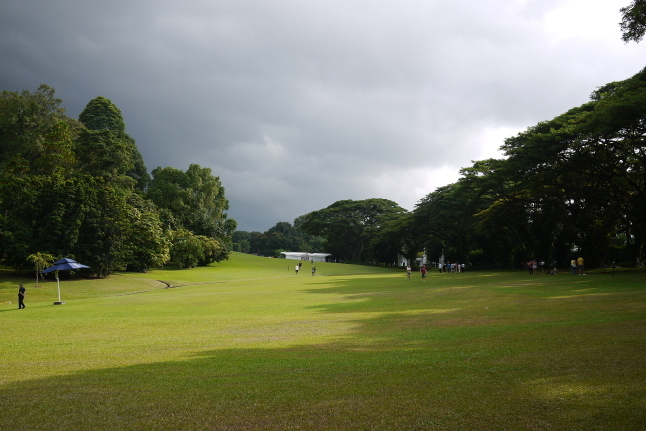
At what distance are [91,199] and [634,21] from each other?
42777 millimetres

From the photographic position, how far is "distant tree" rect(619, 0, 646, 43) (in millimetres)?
19078

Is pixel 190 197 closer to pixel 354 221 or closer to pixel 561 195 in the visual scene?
pixel 354 221

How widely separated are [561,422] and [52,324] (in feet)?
53.7

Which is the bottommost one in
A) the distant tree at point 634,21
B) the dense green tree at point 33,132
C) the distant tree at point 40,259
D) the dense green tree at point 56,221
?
the distant tree at point 40,259

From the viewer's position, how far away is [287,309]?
19.0 m

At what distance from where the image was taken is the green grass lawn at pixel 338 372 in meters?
5.63

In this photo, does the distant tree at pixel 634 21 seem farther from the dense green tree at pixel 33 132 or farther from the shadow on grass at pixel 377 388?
the dense green tree at pixel 33 132

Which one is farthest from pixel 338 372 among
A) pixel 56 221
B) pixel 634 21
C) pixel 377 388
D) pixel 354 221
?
pixel 354 221

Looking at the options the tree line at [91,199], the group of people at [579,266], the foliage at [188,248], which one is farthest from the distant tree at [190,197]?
the group of people at [579,266]

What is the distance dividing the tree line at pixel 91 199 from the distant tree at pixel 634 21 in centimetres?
3964

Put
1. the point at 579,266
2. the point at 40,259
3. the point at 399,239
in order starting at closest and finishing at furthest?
the point at 40,259
the point at 579,266
the point at 399,239

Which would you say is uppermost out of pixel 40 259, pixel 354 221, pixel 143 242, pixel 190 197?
pixel 190 197

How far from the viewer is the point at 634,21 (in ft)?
64.6

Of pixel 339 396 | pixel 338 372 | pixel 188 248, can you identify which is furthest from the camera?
pixel 188 248
